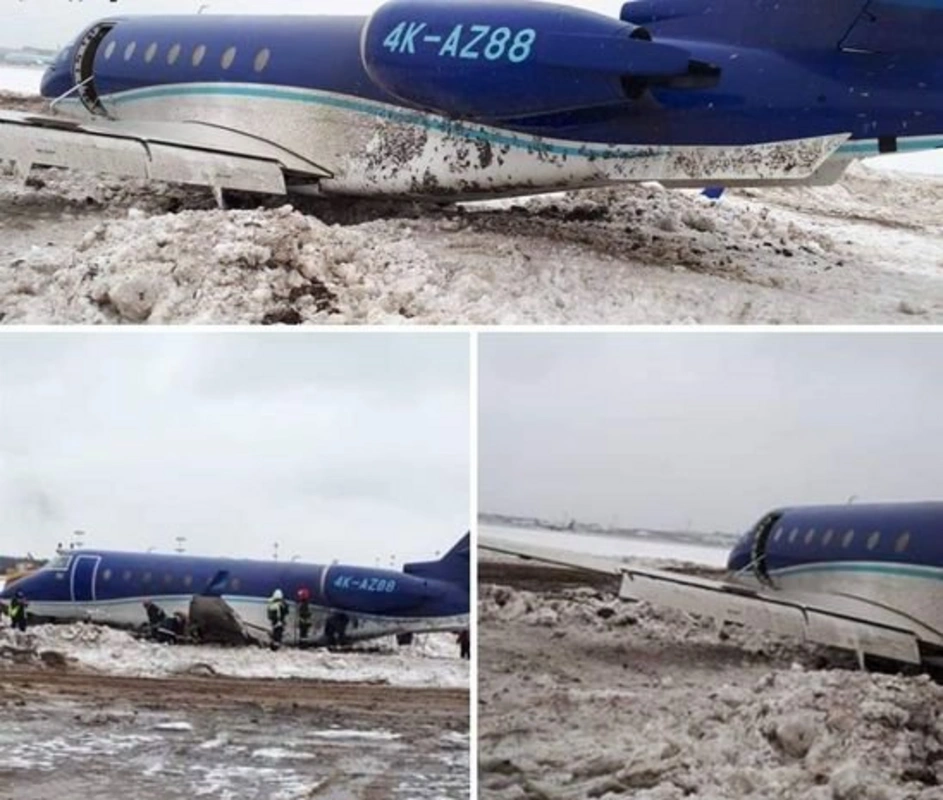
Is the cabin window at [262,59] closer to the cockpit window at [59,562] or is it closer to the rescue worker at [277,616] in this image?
the cockpit window at [59,562]

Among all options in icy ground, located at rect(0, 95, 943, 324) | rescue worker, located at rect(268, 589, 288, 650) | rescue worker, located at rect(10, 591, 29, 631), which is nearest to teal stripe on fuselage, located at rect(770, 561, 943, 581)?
icy ground, located at rect(0, 95, 943, 324)

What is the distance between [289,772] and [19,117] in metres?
4.80

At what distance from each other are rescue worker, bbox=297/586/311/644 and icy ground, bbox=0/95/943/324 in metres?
1.20

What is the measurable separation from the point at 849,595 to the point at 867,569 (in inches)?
5.7

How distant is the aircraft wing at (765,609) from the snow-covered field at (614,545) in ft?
0.11

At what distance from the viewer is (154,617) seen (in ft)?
21.9

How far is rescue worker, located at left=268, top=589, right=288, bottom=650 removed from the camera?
6.36 meters

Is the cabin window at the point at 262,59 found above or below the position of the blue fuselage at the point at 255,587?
above

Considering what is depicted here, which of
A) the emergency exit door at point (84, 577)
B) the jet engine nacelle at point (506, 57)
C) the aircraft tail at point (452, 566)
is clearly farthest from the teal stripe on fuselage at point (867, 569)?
the emergency exit door at point (84, 577)

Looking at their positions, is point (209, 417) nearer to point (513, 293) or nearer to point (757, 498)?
point (513, 293)

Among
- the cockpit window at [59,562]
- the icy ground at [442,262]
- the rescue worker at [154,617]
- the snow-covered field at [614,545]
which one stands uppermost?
the icy ground at [442,262]

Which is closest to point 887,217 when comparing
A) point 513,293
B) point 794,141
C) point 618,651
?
point 794,141

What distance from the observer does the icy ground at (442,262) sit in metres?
6.79

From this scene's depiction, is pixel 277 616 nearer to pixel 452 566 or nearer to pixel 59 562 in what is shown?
pixel 452 566
